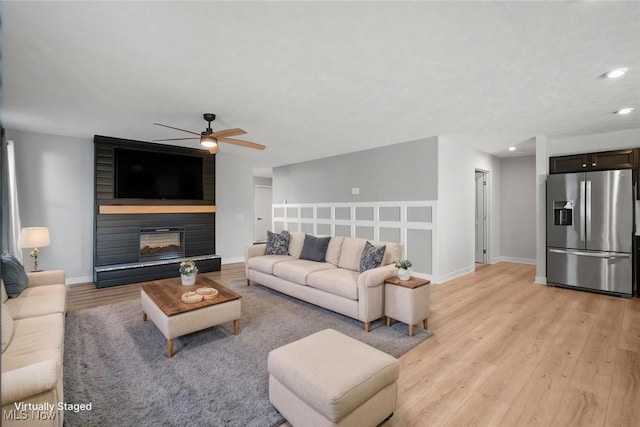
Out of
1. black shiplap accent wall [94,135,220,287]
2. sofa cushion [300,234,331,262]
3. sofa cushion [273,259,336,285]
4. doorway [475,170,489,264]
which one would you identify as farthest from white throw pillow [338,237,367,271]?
doorway [475,170,489,264]

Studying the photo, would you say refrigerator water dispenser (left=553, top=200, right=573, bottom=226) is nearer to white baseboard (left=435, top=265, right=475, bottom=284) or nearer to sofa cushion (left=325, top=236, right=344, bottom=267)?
white baseboard (left=435, top=265, right=475, bottom=284)

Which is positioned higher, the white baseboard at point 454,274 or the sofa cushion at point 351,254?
the sofa cushion at point 351,254

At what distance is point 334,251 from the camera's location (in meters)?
4.42

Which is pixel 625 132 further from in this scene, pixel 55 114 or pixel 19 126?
pixel 19 126

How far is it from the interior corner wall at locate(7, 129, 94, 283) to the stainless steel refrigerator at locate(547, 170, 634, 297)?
751 cm

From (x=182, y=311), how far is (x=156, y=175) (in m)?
3.68

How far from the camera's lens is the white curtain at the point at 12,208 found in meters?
4.32

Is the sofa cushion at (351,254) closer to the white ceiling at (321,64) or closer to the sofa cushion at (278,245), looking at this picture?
the sofa cushion at (278,245)

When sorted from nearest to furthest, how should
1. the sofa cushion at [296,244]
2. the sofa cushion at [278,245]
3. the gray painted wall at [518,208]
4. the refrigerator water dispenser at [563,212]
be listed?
the refrigerator water dispenser at [563,212]
the sofa cushion at [296,244]
the sofa cushion at [278,245]
the gray painted wall at [518,208]

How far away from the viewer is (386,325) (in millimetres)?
3449

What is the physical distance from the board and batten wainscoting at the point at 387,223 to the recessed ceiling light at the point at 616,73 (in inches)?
101

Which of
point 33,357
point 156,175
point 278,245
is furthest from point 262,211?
point 33,357

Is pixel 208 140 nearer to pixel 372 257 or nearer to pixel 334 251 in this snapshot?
pixel 334 251

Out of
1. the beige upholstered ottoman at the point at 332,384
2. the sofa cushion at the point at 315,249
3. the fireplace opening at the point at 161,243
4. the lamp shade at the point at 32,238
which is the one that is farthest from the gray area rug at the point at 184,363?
the fireplace opening at the point at 161,243
